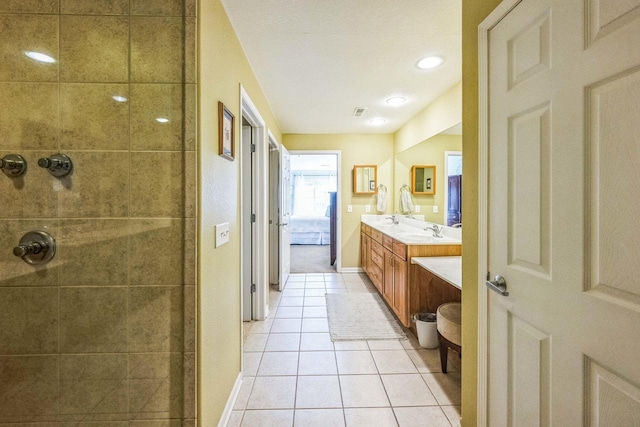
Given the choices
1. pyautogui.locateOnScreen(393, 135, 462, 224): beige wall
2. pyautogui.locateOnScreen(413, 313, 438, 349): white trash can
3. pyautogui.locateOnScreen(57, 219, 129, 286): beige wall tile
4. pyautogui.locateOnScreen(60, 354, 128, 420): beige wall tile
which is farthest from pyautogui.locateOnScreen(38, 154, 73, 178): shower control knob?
pyautogui.locateOnScreen(393, 135, 462, 224): beige wall

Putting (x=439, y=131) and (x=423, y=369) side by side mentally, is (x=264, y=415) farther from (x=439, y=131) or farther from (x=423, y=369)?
(x=439, y=131)

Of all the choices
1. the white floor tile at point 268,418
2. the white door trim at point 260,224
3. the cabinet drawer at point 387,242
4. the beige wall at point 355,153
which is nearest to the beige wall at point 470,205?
the white floor tile at point 268,418

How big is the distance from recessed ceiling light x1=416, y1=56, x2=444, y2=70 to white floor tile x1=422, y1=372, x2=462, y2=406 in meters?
2.38

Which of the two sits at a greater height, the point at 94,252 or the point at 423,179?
Answer: the point at 423,179

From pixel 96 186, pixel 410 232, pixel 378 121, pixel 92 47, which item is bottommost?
pixel 410 232

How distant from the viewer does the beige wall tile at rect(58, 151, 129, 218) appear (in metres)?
1.17

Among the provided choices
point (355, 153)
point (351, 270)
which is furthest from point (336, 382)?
point (355, 153)

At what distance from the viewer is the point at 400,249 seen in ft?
8.58

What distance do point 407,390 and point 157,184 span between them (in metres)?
1.92

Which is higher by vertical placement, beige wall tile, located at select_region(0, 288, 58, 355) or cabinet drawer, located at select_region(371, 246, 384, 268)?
beige wall tile, located at select_region(0, 288, 58, 355)

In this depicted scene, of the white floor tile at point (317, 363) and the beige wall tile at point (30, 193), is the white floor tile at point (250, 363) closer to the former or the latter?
the white floor tile at point (317, 363)

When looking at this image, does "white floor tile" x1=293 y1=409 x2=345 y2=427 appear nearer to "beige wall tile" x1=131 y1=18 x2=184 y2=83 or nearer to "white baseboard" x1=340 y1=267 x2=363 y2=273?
"beige wall tile" x1=131 y1=18 x2=184 y2=83

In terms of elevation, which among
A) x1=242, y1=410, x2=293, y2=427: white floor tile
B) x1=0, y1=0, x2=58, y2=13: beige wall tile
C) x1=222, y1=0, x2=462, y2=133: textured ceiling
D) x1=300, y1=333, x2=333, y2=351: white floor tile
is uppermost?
x1=222, y1=0, x2=462, y2=133: textured ceiling

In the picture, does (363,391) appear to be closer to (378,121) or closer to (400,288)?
(400,288)
